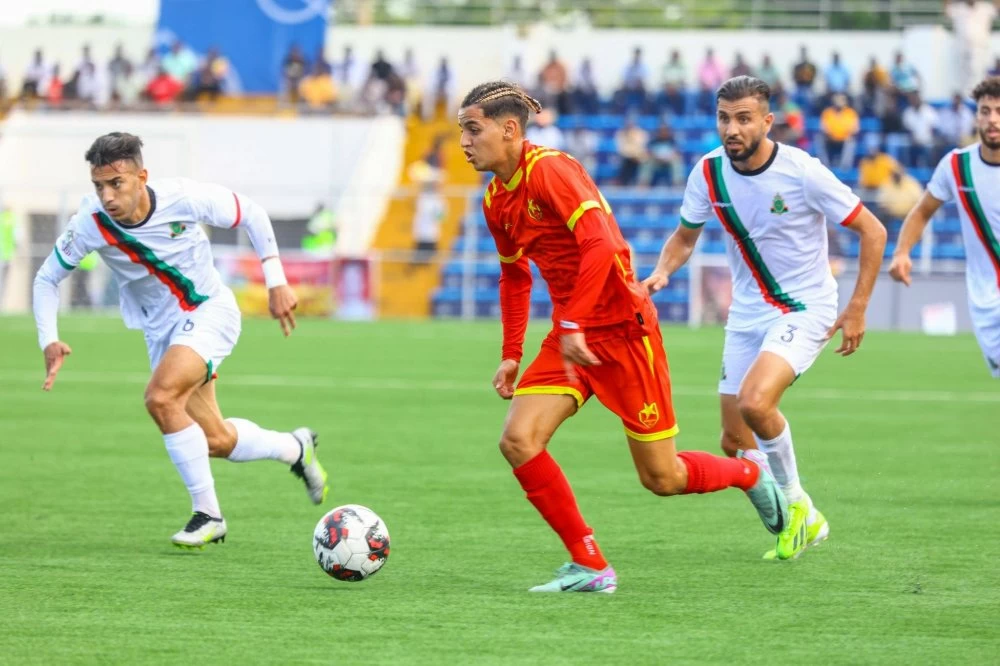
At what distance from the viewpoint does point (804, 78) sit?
31.3 metres

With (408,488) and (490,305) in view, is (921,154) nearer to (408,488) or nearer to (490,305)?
(490,305)

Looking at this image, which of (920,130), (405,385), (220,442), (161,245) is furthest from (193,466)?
(920,130)

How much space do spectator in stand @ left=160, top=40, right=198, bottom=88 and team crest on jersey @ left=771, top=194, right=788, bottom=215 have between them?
26710mm

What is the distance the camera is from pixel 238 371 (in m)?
17.5

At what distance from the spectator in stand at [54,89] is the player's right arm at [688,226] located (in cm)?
2690

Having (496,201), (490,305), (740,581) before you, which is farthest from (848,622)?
(490,305)

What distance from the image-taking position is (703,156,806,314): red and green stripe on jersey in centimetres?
744

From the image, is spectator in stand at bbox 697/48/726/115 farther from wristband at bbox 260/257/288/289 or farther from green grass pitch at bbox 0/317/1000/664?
wristband at bbox 260/257/288/289

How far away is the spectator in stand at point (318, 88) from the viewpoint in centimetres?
3216

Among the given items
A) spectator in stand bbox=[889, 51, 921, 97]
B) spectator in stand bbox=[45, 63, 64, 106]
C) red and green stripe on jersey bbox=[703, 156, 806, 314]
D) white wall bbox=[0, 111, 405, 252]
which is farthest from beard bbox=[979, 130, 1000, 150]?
spectator in stand bbox=[45, 63, 64, 106]

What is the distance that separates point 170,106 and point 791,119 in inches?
476

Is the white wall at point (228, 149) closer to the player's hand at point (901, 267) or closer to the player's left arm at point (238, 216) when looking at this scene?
the player's left arm at point (238, 216)

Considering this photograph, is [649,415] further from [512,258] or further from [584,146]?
[584,146]

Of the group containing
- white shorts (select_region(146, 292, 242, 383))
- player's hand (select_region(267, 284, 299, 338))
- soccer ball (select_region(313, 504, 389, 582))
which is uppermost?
player's hand (select_region(267, 284, 299, 338))
